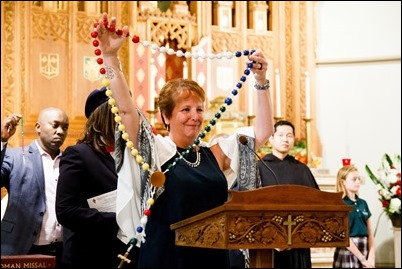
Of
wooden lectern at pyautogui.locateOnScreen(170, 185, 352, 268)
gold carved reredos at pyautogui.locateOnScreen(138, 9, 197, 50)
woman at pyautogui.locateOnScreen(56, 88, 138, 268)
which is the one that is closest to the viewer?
wooden lectern at pyautogui.locateOnScreen(170, 185, 352, 268)

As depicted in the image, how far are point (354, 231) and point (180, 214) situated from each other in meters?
3.17

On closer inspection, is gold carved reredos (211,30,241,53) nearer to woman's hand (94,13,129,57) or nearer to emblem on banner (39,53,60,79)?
emblem on banner (39,53,60,79)

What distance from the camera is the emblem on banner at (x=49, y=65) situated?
5809mm

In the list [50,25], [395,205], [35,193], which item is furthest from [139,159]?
[395,205]

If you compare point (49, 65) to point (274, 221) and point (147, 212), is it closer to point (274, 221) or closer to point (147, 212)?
point (147, 212)

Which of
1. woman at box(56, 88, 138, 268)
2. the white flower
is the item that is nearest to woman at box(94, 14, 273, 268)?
woman at box(56, 88, 138, 268)

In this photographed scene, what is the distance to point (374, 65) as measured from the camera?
7.15m

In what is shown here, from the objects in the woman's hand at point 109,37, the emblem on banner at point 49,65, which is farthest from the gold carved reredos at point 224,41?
the woman's hand at point 109,37

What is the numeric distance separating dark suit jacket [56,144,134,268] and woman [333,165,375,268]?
9.01ft

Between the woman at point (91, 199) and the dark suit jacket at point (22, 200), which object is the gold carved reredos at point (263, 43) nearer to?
the dark suit jacket at point (22, 200)

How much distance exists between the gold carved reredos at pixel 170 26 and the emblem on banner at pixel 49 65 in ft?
2.63

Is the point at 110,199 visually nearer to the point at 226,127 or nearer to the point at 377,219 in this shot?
the point at 226,127

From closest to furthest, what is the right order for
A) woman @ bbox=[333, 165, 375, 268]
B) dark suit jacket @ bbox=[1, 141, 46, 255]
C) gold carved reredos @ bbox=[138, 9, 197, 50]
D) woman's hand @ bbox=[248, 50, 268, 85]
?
1. woman's hand @ bbox=[248, 50, 268, 85]
2. dark suit jacket @ bbox=[1, 141, 46, 255]
3. woman @ bbox=[333, 165, 375, 268]
4. gold carved reredos @ bbox=[138, 9, 197, 50]

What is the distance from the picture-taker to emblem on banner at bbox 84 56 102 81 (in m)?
5.97
